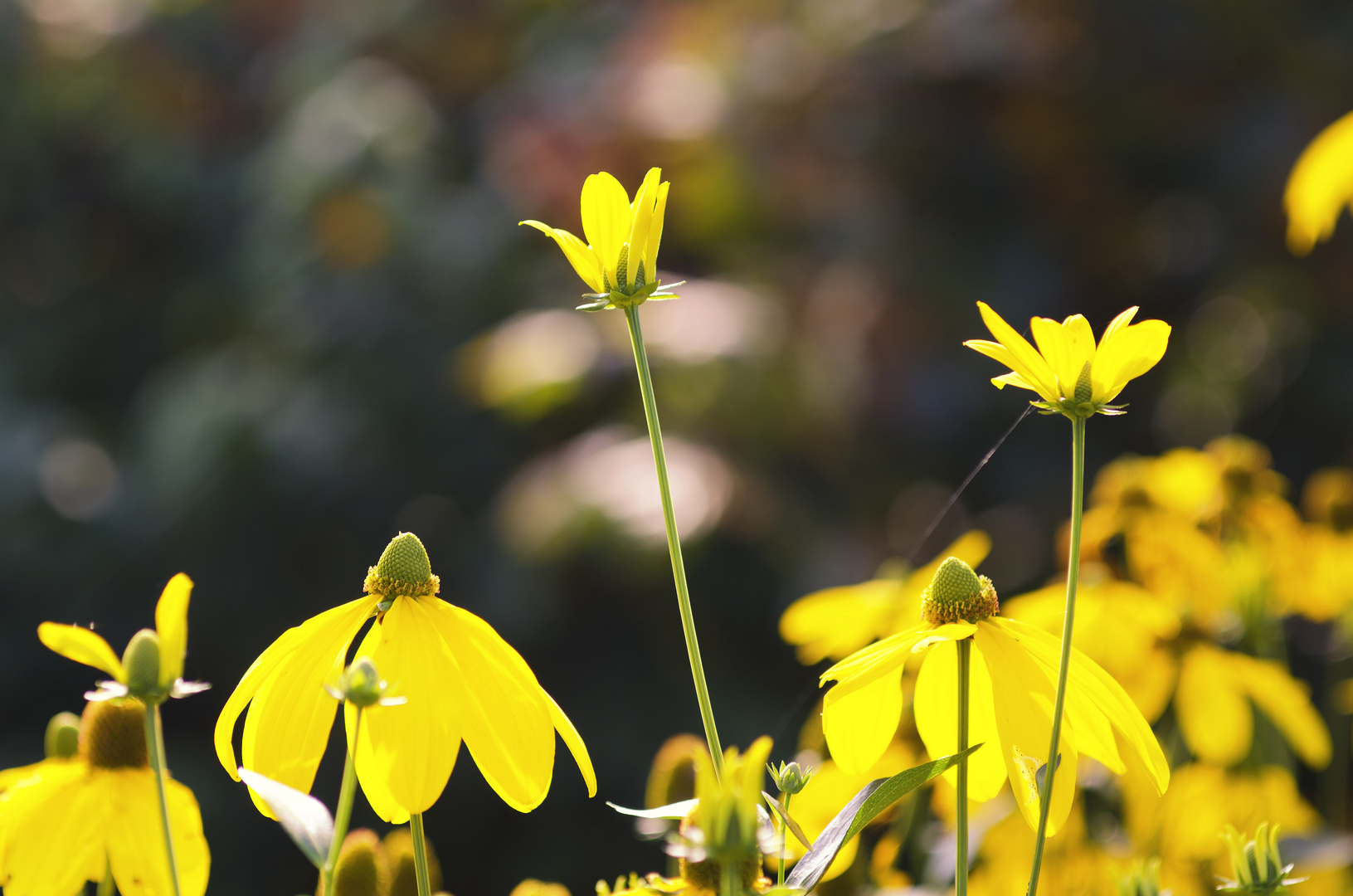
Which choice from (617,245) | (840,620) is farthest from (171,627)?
(840,620)

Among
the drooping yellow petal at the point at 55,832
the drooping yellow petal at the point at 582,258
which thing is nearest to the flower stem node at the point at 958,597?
the drooping yellow petal at the point at 582,258

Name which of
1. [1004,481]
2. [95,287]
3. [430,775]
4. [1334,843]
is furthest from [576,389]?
[95,287]

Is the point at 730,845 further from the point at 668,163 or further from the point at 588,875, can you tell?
the point at 668,163

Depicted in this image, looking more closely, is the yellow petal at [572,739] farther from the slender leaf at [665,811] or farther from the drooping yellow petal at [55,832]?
the drooping yellow petal at [55,832]

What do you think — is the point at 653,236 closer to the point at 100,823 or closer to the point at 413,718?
the point at 413,718

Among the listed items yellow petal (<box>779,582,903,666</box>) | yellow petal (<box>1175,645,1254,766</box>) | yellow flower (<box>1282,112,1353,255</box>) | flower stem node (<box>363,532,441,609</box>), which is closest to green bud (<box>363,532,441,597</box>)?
flower stem node (<box>363,532,441,609</box>)

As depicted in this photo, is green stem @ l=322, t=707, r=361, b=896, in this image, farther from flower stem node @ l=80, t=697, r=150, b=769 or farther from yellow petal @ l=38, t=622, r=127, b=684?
flower stem node @ l=80, t=697, r=150, b=769
